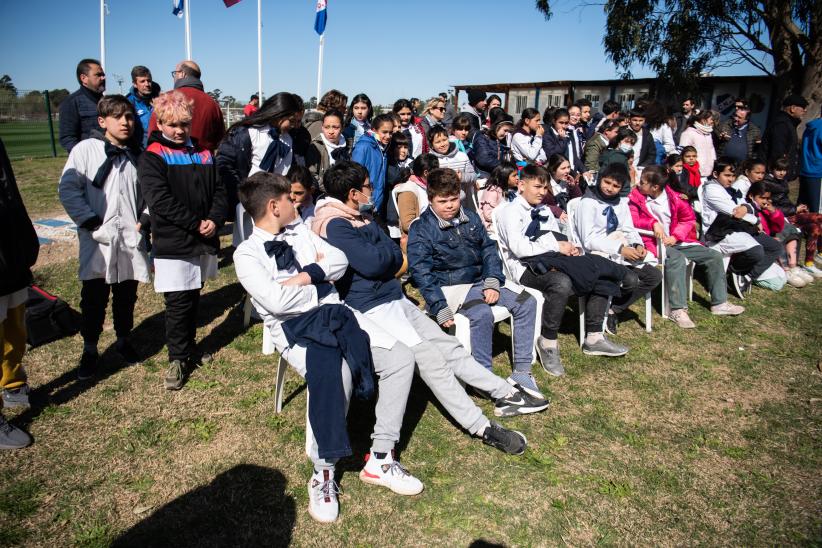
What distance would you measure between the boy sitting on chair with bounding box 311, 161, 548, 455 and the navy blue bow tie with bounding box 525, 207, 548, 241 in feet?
4.80

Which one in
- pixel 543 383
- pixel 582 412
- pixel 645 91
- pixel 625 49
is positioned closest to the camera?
pixel 582 412

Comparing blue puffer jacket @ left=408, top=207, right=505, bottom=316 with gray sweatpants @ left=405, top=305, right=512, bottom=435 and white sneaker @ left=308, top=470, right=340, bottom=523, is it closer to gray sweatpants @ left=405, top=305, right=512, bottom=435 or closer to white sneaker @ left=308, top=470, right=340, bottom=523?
gray sweatpants @ left=405, top=305, right=512, bottom=435

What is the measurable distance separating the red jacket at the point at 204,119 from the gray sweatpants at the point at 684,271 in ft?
15.1

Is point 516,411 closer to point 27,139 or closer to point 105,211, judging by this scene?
point 105,211

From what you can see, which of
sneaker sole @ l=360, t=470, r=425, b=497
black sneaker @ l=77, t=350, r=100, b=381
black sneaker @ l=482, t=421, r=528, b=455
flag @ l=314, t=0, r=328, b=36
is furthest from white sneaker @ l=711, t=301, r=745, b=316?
flag @ l=314, t=0, r=328, b=36

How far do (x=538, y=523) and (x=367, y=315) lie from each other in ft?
4.82

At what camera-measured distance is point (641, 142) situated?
316 inches

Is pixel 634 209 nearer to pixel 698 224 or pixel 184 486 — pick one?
pixel 698 224

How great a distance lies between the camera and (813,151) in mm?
7633

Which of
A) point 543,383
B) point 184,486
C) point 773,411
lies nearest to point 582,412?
point 543,383

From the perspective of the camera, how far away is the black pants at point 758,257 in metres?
6.04

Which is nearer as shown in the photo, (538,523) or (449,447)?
(538,523)

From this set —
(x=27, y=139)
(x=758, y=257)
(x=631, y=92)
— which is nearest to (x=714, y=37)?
(x=631, y=92)

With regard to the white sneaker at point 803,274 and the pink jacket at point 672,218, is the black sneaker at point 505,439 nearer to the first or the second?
the pink jacket at point 672,218
